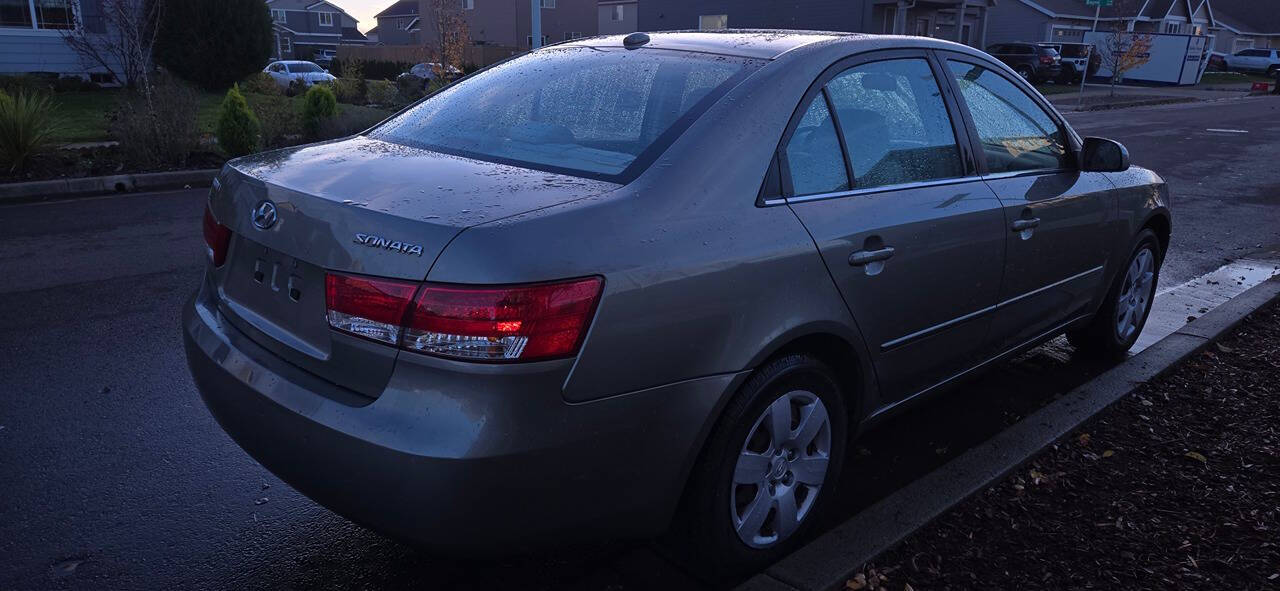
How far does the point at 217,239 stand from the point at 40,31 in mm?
22167

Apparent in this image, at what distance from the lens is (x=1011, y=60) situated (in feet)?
133

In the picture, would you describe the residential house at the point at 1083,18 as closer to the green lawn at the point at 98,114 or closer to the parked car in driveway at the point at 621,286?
the green lawn at the point at 98,114

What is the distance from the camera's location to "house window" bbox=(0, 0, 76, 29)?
20.4 meters

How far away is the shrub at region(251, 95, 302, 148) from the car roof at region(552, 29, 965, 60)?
1028cm

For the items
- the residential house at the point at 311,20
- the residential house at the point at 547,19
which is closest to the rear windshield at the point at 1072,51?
the residential house at the point at 547,19

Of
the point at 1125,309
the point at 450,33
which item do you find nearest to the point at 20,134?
the point at 1125,309

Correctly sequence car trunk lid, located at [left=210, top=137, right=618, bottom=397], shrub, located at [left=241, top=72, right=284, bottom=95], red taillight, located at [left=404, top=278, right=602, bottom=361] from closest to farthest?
1. red taillight, located at [left=404, top=278, right=602, bottom=361]
2. car trunk lid, located at [left=210, top=137, right=618, bottom=397]
3. shrub, located at [left=241, top=72, right=284, bottom=95]

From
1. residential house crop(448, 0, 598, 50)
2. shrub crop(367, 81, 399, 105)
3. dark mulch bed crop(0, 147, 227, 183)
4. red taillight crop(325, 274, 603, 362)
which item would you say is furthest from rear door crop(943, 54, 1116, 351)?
residential house crop(448, 0, 598, 50)

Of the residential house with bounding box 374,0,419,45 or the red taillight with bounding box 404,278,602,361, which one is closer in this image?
the red taillight with bounding box 404,278,602,361

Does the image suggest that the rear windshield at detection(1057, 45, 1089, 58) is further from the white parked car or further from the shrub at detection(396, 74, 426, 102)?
the shrub at detection(396, 74, 426, 102)

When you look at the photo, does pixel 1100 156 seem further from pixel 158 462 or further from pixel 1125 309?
pixel 158 462

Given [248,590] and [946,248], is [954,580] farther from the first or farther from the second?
[248,590]

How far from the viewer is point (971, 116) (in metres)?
3.78

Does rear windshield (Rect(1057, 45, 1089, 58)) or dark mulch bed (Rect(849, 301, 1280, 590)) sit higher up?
rear windshield (Rect(1057, 45, 1089, 58))
